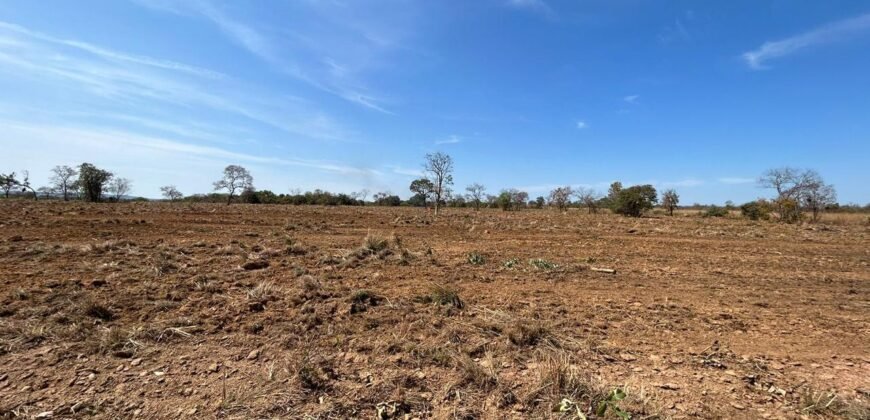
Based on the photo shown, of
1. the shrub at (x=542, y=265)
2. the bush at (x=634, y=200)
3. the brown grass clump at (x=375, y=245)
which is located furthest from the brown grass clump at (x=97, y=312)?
the bush at (x=634, y=200)

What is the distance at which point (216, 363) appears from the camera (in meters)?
3.35

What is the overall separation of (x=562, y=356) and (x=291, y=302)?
132 inches

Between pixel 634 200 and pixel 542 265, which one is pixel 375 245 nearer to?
pixel 542 265

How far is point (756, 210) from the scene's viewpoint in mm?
32781

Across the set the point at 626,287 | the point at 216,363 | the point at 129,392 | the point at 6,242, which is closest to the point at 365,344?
the point at 216,363

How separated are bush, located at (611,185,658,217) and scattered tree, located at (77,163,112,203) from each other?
6897 cm

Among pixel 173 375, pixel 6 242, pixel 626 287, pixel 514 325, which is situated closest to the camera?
pixel 173 375

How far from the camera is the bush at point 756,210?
104 feet

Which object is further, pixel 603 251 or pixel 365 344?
pixel 603 251

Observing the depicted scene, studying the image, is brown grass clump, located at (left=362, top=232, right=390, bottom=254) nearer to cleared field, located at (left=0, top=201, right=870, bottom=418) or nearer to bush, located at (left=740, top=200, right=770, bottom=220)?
cleared field, located at (left=0, top=201, right=870, bottom=418)

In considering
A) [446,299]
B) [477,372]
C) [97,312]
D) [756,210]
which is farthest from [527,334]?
[756,210]

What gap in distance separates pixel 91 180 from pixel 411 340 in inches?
2724

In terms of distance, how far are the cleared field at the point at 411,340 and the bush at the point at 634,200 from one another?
96.1ft

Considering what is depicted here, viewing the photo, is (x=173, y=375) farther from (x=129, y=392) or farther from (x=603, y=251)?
(x=603, y=251)
